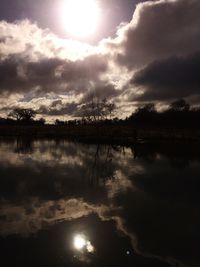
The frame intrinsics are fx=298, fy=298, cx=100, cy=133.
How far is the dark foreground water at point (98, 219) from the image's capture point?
289 inches

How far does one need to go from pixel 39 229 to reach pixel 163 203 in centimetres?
583

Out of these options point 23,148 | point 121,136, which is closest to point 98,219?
point 23,148

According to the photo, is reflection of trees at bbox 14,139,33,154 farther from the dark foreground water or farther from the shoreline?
the shoreline

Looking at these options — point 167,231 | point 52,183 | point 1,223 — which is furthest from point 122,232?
point 52,183

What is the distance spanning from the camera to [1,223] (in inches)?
369

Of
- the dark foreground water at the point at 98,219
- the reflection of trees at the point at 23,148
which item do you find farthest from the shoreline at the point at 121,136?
the dark foreground water at the point at 98,219

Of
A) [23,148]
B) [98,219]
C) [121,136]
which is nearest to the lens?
[98,219]

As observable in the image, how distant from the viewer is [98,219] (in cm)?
1006

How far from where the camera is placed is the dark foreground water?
7.34 meters

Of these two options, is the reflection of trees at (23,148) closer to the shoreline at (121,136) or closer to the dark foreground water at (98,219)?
the dark foreground water at (98,219)

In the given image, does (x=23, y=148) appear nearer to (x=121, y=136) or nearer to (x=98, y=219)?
(x=98, y=219)

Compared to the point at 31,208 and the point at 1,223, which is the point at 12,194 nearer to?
the point at 31,208

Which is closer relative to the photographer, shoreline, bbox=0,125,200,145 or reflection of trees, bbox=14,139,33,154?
reflection of trees, bbox=14,139,33,154

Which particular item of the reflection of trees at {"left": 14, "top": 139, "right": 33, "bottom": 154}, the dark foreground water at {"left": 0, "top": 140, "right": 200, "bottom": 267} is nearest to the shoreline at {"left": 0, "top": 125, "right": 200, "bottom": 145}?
the reflection of trees at {"left": 14, "top": 139, "right": 33, "bottom": 154}
